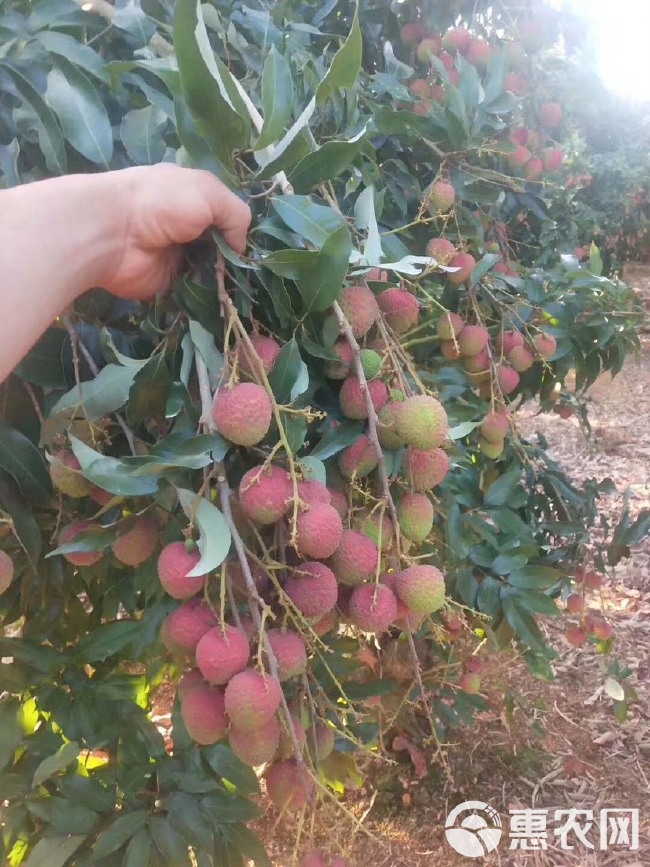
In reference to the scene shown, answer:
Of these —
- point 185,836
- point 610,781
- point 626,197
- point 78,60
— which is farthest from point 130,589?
point 626,197

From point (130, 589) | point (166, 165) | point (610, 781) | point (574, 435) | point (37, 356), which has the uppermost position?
point (166, 165)

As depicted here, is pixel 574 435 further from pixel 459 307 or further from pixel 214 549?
pixel 214 549

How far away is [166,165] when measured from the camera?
1.88 ft

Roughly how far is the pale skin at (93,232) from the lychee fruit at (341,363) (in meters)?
0.12

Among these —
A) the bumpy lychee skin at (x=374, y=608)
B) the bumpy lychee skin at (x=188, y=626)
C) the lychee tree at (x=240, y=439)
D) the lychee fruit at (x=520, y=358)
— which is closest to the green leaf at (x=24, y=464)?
the lychee tree at (x=240, y=439)

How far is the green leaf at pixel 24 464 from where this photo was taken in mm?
616

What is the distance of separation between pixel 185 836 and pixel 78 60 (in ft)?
2.84

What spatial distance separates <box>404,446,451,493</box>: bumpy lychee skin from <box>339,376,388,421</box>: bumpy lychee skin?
0.05 m

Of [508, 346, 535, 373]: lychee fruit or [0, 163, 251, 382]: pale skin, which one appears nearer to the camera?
[0, 163, 251, 382]: pale skin

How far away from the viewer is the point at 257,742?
0.48 metres

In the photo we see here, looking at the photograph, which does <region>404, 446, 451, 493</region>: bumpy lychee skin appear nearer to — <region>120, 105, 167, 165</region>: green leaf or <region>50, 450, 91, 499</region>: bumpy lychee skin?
<region>50, 450, 91, 499</region>: bumpy lychee skin

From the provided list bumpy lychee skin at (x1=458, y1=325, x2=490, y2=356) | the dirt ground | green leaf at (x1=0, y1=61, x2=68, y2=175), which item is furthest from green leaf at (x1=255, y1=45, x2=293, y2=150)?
the dirt ground

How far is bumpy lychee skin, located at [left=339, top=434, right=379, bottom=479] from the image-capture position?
23.1 inches

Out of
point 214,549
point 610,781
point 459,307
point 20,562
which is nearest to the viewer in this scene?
point 214,549
